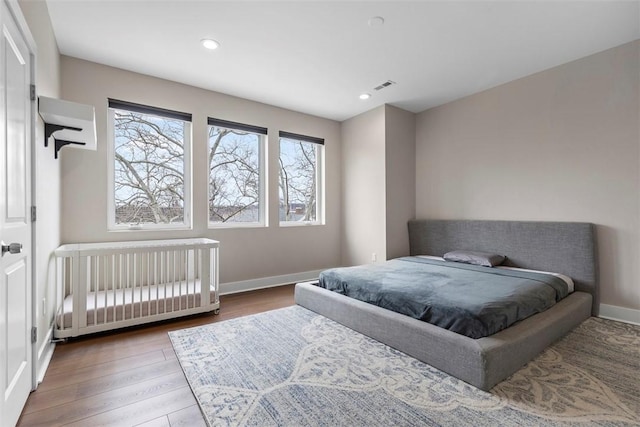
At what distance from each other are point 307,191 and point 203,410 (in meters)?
3.53

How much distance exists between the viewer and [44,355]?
6.88ft

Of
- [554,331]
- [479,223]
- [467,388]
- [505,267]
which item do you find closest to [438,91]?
[479,223]

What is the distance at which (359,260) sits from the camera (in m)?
4.66

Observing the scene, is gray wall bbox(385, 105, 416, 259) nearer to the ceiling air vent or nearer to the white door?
the ceiling air vent

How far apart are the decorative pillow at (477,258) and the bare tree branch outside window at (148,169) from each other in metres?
3.39

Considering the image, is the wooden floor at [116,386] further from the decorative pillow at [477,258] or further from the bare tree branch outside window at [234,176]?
the decorative pillow at [477,258]

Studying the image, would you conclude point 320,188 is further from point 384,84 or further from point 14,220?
point 14,220

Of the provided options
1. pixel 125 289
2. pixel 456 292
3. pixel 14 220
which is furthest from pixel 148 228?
pixel 456 292

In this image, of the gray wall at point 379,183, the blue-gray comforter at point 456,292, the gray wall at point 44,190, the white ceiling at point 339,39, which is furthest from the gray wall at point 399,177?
the gray wall at point 44,190

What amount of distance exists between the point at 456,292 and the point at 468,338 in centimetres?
51

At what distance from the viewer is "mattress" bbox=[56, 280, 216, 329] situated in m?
2.50

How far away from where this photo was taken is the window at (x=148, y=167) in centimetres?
323

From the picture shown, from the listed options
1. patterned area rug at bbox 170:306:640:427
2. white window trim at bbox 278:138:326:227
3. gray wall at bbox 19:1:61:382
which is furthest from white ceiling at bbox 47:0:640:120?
patterned area rug at bbox 170:306:640:427

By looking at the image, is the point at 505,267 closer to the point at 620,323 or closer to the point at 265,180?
the point at 620,323
